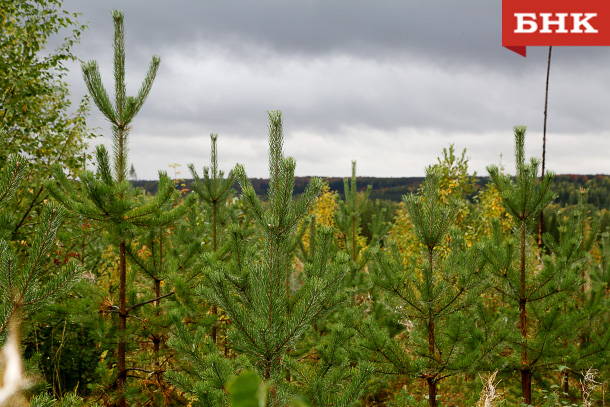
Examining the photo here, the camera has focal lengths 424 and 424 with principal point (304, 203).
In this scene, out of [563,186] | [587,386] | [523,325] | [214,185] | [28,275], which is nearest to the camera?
[28,275]

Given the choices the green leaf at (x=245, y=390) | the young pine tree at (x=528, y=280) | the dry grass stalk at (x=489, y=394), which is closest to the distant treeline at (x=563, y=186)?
the young pine tree at (x=528, y=280)

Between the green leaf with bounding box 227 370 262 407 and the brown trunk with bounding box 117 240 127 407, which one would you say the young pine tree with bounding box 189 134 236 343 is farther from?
the green leaf with bounding box 227 370 262 407

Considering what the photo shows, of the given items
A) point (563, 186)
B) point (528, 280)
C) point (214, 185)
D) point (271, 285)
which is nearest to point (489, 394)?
point (271, 285)

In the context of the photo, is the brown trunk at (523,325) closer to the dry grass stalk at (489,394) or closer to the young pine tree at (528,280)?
the young pine tree at (528,280)

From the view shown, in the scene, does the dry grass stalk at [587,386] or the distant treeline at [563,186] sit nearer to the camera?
the dry grass stalk at [587,386]

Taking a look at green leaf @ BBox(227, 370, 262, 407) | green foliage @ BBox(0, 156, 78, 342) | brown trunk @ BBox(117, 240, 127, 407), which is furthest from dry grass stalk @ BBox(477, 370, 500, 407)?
brown trunk @ BBox(117, 240, 127, 407)

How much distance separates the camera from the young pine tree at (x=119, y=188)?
3.93 m

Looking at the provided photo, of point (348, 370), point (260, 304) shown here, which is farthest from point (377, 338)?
point (260, 304)

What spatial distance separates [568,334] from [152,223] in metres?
5.22

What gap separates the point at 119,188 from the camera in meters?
3.95

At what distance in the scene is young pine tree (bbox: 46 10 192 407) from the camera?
3.93m

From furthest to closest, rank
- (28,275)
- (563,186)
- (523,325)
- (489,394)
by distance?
(563,186) → (523,325) → (489,394) → (28,275)

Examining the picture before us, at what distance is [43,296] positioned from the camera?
90.1 inches

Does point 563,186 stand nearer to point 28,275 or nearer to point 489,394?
point 489,394
